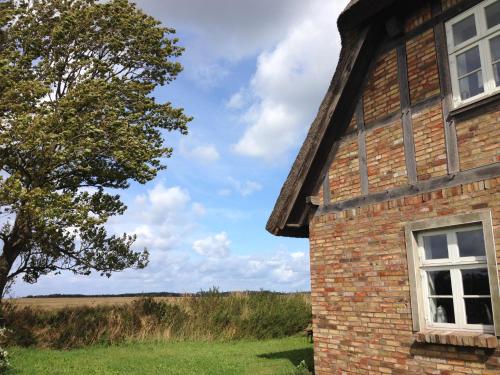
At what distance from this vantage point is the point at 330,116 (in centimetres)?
850

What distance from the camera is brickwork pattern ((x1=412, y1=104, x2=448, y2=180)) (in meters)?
6.82

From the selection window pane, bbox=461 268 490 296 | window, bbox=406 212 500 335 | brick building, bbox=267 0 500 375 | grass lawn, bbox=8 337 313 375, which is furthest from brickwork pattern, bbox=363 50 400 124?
grass lawn, bbox=8 337 313 375

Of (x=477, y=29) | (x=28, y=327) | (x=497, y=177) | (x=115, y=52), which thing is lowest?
(x=28, y=327)

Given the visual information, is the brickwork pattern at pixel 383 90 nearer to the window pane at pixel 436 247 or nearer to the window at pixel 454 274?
the window at pixel 454 274

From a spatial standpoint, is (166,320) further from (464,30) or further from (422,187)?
(464,30)

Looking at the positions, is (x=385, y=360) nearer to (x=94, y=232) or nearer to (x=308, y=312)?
(x=94, y=232)

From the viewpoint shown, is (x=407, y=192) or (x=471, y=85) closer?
(x=471, y=85)

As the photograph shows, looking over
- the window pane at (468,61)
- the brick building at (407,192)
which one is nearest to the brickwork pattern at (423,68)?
the brick building at (407,192)

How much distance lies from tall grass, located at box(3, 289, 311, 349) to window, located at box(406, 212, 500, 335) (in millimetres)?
12934

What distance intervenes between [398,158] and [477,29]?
2.23m

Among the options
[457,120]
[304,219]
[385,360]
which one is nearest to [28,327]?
[304,219]

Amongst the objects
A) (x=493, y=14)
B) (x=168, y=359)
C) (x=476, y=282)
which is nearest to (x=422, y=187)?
(x=476, y=282)

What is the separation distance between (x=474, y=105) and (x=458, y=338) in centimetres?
327

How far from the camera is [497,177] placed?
6.05 m
